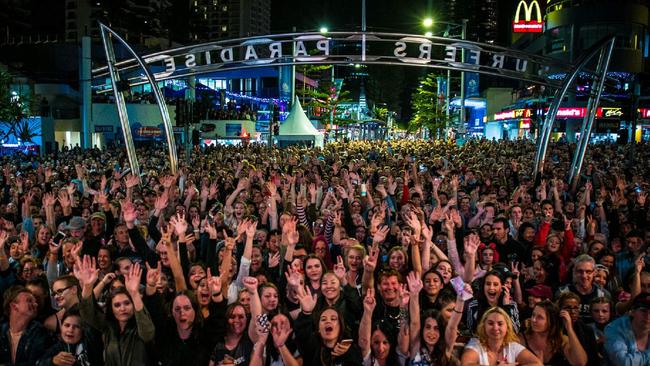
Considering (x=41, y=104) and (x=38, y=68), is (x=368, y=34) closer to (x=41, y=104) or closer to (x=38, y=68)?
(x=41, y=104)

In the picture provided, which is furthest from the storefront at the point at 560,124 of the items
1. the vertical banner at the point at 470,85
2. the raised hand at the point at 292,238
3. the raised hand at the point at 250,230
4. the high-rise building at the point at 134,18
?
the high-rise building at the point at 134,18

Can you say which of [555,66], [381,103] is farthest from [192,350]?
[381,103]

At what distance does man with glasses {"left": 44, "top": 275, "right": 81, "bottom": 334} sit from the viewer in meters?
5.12

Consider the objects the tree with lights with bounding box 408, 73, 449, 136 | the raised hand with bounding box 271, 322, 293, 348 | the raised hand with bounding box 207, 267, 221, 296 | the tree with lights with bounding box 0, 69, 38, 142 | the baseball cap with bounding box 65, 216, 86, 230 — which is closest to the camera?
the raised hand with bounding box 271, 322, 293, 348

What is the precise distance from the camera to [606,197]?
1151 cm

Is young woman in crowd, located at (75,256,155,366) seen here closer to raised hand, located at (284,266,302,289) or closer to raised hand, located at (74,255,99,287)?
raised hand, located at (74,255,99,287)

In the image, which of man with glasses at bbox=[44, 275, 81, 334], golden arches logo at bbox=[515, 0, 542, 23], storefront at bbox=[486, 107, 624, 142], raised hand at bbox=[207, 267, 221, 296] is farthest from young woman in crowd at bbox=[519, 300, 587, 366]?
golden arches logo at bbox=[515, 0, 542, 23]

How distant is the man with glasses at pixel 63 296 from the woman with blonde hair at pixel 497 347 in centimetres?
316

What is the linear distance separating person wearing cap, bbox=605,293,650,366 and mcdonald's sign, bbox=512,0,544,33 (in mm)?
60547

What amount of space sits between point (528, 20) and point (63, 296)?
63355 millimetres

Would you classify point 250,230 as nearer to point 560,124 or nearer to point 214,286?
point 214,286

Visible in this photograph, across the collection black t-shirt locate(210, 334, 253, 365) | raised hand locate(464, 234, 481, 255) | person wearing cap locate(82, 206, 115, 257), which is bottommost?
black t-shirt locate(210, 334, 253, 365)

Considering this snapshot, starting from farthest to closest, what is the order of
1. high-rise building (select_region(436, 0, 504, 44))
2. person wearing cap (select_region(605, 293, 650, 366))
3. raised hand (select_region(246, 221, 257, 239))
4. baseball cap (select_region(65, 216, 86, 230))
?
high-rise building (select_region(436, 0, 504, 44)) → baseball cap (select_region(65, 216, 86, 230)) → raised hand (select_region(246, 221, 257, 239)) → person wearing cap (select_region(605, 293, 650, 366))

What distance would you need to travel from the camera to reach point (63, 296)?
5238mm
